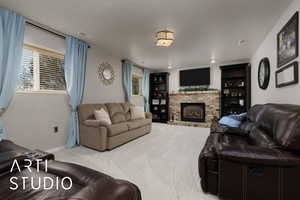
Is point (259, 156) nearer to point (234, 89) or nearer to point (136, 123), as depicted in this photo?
point (136, 123)

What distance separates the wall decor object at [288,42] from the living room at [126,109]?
0.02 m

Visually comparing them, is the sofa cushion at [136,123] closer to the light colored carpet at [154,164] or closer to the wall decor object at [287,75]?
the light colored carpet at [154,164]

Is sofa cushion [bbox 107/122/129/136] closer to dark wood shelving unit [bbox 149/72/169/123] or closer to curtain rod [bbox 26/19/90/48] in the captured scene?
curtain rod [bbox 26/19/90/48]

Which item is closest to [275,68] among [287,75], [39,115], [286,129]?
[287,75]

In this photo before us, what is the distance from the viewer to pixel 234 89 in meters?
5.27

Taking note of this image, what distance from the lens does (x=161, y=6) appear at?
2.03m

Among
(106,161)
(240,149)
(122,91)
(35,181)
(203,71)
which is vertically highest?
(203,71)

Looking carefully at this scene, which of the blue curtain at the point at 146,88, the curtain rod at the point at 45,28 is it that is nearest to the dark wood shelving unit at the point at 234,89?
the blue curtain at the point at 146,88

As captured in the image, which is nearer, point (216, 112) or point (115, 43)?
point (115, 43)

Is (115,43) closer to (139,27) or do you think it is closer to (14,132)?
(139,27)

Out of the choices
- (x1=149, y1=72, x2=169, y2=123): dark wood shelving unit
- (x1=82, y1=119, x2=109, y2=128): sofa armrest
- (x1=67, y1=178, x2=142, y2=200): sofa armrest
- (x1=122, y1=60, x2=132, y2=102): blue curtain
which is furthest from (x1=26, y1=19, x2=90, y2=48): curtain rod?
(x1=149, y1=72, x2=169, y2=123): dark wood shelving unit

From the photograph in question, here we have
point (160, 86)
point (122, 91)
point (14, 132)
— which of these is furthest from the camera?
point (160, 86)

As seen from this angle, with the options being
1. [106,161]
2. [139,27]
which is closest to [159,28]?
[139,27]

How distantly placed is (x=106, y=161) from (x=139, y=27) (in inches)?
100.0
